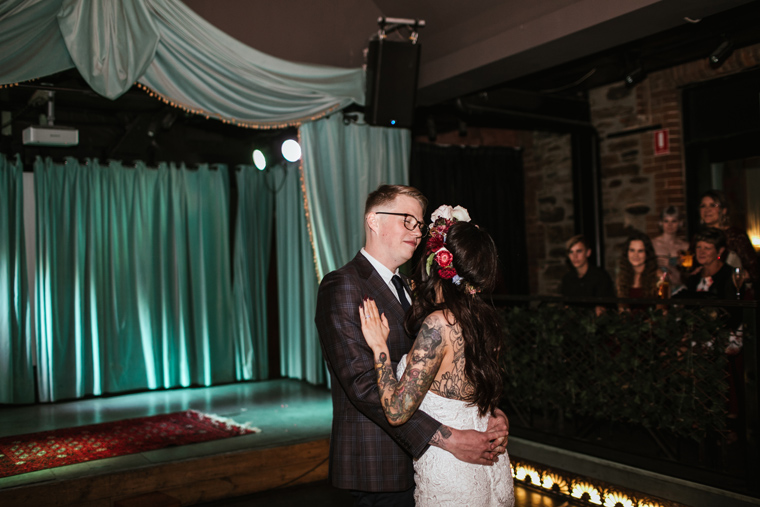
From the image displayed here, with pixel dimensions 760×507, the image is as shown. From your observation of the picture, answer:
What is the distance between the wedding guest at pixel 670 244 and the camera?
18.3 ft

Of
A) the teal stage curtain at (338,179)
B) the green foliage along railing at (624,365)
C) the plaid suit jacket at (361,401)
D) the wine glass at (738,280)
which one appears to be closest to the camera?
the plaid suit jacket at (361,401)

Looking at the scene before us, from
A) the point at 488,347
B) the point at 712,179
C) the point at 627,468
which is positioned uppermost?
the point at 712,179

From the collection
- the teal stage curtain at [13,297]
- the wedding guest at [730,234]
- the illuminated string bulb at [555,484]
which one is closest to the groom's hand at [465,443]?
the illuminated string bulb at [555,484]

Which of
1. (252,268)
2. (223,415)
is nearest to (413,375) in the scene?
(223,415)

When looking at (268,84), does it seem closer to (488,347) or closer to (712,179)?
(488,347)

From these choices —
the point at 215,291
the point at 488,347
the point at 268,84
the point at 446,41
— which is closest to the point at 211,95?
the point at 268,84

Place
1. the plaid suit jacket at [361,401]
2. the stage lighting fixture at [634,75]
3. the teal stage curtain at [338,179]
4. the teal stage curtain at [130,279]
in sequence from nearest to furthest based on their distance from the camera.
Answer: the plaid suit jacket at [361,401], the teal stage curtain at [338,179], the stage lighting fixture at [634,75], the teal stage curtain at [130,279]

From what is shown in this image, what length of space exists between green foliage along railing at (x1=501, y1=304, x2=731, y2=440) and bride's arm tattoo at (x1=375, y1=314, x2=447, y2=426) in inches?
69.7

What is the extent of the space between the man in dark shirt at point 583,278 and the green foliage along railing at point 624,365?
32.2 inches

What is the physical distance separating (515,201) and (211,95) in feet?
15.5

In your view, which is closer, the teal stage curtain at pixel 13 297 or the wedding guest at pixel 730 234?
the wedding guest at pixel 730 234

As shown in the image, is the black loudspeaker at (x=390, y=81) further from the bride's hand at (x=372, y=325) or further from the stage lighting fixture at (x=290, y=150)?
the bride's hand at (x=372, y=325)

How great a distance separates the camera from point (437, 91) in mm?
5434

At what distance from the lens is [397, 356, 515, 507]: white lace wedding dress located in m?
2.09
